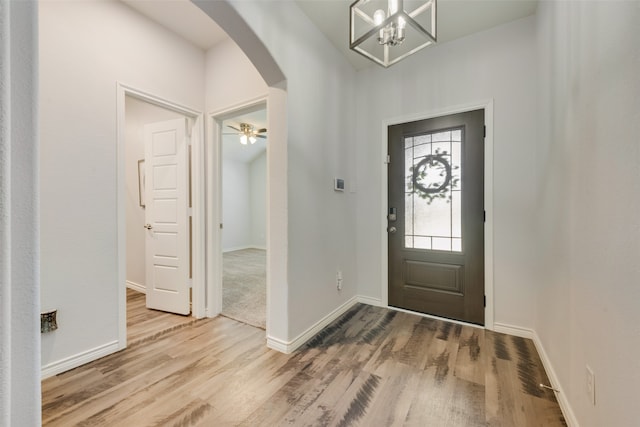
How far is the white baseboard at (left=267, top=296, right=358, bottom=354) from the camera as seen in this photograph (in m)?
2.04

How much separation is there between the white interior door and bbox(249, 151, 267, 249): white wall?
4.82m

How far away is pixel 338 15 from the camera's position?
7.34 feet

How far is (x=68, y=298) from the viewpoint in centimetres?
185

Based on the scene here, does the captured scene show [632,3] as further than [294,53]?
No

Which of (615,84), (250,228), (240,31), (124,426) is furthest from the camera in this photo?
(250,228)

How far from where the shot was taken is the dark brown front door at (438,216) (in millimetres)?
2447

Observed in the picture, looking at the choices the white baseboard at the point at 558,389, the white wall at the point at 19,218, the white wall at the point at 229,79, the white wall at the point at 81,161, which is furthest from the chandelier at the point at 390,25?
the white baseboard at the point at 558,389

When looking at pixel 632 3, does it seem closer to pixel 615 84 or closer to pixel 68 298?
pixel 615 84

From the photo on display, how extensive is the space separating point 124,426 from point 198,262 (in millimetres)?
1469

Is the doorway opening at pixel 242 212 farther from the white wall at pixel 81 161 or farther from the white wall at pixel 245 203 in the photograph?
the white wall at pixel 81 161

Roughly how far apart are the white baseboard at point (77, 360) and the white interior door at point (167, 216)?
2.33 ft


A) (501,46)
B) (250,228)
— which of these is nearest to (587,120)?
(501,46)

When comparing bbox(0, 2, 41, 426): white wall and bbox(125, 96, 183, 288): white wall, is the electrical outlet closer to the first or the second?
bbox(0, 2, 41, 426): white wall

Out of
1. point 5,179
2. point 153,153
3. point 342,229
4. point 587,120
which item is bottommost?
point 342,229
